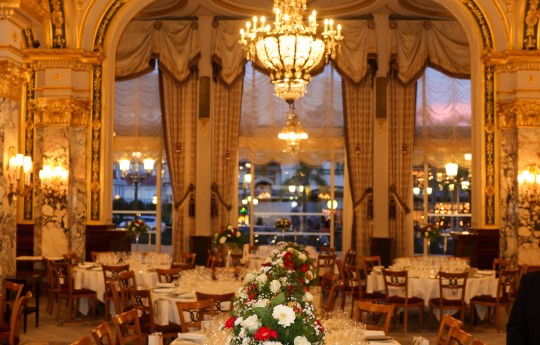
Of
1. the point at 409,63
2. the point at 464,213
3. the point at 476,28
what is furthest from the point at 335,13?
the point at 464,213

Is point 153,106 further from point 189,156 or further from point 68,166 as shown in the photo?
point 68,166

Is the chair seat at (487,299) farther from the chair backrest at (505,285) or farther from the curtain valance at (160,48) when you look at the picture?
the curtain valance at (160,48)

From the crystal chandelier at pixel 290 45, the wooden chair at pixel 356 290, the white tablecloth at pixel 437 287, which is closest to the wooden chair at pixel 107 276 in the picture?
the wooden chair at pixel 356 290

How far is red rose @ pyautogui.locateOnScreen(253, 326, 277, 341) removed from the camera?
11.2ft

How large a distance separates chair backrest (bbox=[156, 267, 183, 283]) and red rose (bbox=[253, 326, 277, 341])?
21.5 feet

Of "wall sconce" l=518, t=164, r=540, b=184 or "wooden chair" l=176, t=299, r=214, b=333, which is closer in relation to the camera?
"wooden chair" l=176, t=299, r=214, b=333

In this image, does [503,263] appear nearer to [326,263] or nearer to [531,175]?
[531,175]

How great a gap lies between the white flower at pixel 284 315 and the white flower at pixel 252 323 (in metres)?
0.09

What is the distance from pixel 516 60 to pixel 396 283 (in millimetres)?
4901

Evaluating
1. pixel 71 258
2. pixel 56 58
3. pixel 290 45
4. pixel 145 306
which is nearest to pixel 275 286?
pixel 145 306

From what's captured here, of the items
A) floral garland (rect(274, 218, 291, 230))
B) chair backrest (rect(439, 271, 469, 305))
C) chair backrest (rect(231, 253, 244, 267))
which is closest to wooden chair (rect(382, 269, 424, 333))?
chair backrest (rect(439, 271, 469, 305))

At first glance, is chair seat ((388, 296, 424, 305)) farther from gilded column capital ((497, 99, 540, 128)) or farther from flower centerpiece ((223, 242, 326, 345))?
flower centerpiece ((223, 242, 326, 345))

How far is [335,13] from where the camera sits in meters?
17.4

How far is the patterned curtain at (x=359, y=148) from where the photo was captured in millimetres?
17391
